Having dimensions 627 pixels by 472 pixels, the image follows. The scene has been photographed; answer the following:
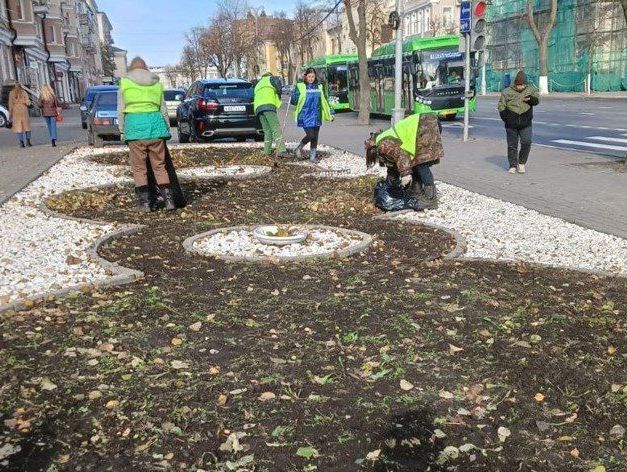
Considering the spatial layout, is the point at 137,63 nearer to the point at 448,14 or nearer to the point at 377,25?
the point at 377,25

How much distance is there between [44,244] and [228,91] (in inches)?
440

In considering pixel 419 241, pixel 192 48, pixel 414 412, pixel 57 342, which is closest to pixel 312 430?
pixel 414 412

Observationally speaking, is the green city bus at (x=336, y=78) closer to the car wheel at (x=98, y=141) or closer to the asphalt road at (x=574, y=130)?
the asphalt road at (x=574, y=130)

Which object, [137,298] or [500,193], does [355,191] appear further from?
[137,298]

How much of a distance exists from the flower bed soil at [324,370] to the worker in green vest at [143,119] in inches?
96.6

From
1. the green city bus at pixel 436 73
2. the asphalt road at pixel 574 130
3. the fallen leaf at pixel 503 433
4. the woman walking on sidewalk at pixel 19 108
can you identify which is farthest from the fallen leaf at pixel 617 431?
the green city bus at pixel 436 73

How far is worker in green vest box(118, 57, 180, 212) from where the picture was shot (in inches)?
316

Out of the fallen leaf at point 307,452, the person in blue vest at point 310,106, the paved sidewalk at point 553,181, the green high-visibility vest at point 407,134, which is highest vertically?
the person in blue vest at point 310,106

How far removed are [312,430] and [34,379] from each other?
167cm

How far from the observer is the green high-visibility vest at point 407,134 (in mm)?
7672

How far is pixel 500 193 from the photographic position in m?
9.80

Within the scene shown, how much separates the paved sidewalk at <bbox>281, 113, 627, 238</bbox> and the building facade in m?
28.0

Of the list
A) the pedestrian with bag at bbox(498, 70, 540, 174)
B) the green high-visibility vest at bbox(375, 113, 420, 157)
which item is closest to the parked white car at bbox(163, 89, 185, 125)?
the pedestrian with bag at bbox(498, 70, 540, 174)

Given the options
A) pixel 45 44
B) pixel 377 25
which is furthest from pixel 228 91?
pixel 45 44
